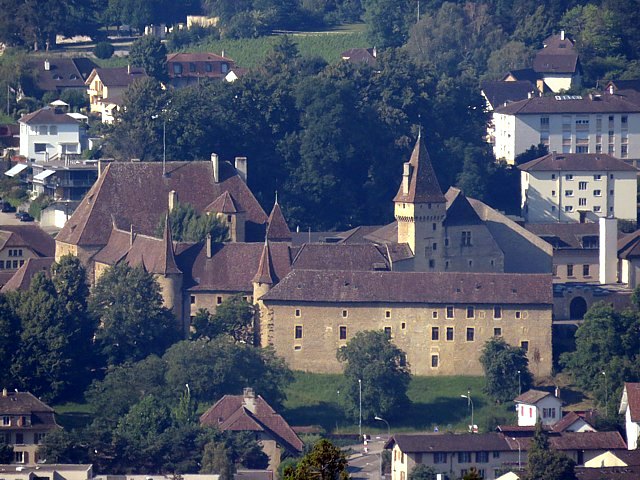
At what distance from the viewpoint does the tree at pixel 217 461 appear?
292 feet

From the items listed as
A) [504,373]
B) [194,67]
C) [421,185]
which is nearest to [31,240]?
[421,185]

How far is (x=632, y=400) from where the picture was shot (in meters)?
95.4

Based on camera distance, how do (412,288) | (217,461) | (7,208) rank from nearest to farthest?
(217,461), (412,288), (7,208)

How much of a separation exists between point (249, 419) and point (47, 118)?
4551 centimetres

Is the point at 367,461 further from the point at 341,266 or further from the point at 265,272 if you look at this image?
the point at 341,266

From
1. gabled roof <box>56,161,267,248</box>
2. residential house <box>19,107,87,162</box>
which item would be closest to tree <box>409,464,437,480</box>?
gabled roof <box>56,161,267,248</box>

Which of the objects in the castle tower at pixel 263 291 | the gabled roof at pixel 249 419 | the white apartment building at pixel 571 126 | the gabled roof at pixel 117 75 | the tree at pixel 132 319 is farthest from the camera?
the gabled roof at pixel 117 75

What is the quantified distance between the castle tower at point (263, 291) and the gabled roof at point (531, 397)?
1031cm

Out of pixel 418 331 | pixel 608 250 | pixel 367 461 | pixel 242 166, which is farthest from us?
pixel 242 166

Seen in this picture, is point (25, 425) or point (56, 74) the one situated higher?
point (56, 74)

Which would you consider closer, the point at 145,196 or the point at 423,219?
the point at 423,219

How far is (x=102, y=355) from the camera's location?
333 feet

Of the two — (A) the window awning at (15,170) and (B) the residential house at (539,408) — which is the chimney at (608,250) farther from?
(A) the window awning at (15,170)

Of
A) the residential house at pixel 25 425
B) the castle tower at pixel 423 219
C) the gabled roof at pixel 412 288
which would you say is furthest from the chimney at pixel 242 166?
the residential house at pixel 25 425
